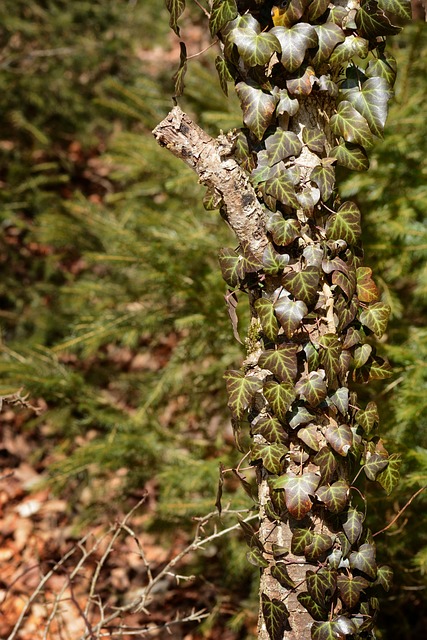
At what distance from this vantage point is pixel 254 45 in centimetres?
128

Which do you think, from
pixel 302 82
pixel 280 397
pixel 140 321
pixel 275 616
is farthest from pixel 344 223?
pixel 140 321

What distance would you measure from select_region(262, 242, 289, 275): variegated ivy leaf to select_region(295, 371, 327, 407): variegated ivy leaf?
25 centimetres

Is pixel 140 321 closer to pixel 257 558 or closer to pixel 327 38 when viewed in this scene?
pixel 257 558

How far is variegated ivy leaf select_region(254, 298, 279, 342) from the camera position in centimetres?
137

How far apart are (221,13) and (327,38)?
0.76ft

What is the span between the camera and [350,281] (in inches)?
54.3

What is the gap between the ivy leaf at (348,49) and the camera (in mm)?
1321

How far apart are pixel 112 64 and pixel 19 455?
8.75ft

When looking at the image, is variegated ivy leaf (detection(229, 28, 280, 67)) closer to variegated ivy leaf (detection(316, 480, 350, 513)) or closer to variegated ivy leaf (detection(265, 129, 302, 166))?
variegated ivy leaf (detection(265, 129, 302, 166))

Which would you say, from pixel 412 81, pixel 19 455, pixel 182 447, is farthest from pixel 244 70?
pixel 19 455

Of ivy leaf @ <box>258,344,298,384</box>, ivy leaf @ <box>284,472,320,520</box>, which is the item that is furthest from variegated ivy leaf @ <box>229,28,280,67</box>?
ivy leaf @ <box>284,472,320,520</box>

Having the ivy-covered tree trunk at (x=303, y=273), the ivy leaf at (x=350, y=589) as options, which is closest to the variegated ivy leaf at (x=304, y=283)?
the ivy-covered tree trunk at (x=303, y=273)

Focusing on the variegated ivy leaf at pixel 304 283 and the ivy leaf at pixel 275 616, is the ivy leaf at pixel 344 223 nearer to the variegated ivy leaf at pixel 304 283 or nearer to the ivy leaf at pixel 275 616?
the variegated ivy leaf at pixel 304 283

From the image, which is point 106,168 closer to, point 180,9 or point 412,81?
point 412,81
